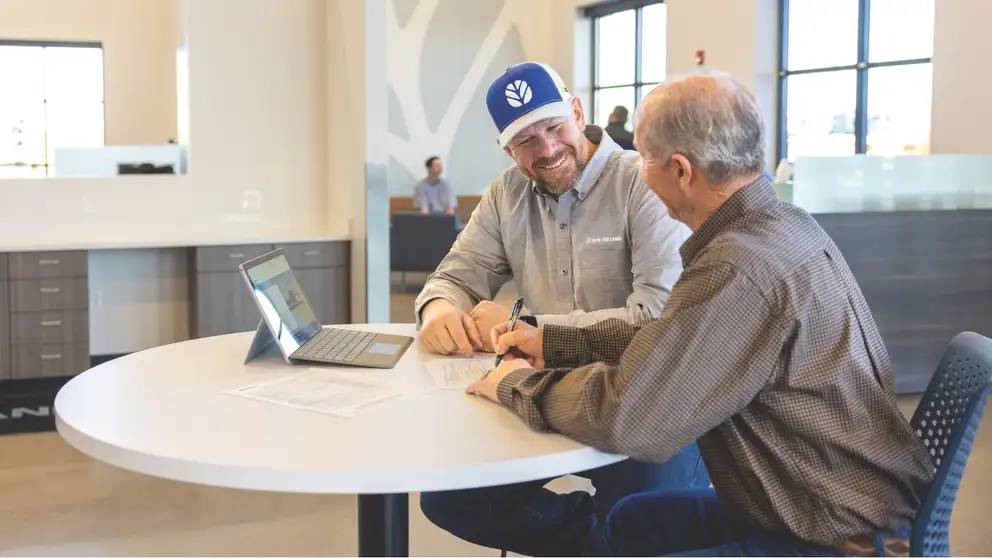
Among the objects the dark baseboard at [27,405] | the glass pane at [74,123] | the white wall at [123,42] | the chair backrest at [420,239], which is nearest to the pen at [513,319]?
the dark baseboard at [27,405]

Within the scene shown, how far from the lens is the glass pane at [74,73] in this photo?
1246 cm

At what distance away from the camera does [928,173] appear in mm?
5895

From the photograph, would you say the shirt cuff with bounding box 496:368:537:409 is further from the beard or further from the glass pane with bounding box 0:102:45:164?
the glass pane with bounding box 0:102:45:164

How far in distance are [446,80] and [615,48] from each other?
2.16 metres

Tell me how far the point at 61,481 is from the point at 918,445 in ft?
12.0

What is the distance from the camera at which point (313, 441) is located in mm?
1622

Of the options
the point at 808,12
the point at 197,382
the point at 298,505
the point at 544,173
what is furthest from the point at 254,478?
the point at 808,12

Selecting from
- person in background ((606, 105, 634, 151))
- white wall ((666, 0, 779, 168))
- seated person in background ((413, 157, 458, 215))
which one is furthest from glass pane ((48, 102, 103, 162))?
white wall ((666, 0, 779, 168))

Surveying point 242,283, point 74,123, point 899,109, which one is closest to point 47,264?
point 242,283

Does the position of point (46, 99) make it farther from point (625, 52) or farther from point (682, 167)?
point (682, 167)

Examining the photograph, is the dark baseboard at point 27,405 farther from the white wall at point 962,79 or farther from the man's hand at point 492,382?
the white wall at point 962,79

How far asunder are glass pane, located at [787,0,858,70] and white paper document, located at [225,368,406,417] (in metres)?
8.30

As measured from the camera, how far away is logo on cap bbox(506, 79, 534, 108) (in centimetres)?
236

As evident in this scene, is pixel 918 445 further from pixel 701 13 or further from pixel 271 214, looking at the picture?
pixel 701 13
